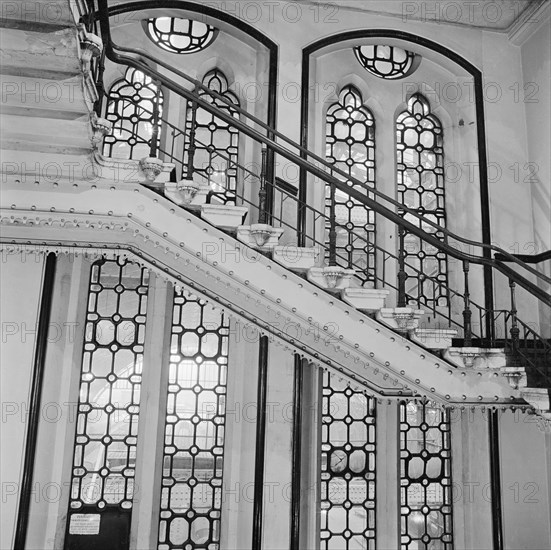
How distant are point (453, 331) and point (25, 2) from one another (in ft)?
11.0

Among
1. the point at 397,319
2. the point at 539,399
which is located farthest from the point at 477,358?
the point at 397,319

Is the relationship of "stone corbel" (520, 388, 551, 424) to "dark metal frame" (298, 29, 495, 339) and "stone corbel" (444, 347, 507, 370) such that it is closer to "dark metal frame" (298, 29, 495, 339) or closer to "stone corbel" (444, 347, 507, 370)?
"stone corbel" (444, 347, 507, 370)

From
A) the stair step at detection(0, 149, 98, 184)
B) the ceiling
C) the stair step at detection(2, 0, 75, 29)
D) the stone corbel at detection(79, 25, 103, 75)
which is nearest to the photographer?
the stair step at detection(2, 0, 75, 29)

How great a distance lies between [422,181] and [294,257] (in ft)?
10.4

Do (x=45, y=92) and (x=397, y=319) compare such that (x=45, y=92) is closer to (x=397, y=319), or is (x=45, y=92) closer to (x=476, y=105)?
(x=397, y=319)

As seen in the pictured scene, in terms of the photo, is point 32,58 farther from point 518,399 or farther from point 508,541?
point 508,541

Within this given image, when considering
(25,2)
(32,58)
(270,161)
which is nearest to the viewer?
(25,2)

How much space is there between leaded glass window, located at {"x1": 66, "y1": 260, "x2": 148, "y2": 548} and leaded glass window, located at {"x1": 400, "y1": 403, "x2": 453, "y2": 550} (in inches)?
108

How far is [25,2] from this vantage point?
2.62 m

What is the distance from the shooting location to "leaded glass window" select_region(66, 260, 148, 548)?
5.13m

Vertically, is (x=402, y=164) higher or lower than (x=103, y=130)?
higher

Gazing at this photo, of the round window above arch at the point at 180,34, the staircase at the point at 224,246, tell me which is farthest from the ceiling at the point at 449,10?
the staircase at the point at 224,246

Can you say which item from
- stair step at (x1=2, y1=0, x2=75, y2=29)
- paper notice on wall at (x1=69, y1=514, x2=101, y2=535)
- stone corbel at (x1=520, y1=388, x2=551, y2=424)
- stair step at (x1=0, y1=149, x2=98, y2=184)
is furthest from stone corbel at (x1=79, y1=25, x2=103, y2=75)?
paper notice on wall at (x1=69, y1=514, x2=101, y2=535)

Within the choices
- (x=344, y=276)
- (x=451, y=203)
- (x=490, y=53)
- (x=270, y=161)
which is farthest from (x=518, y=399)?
(x=490, y=53)
